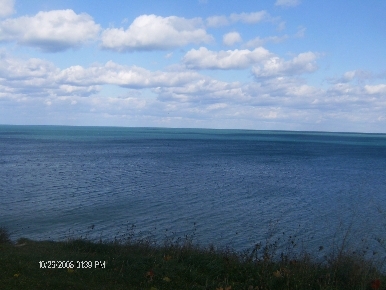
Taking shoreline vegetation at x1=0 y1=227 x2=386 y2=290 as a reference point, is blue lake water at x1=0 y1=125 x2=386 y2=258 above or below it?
below

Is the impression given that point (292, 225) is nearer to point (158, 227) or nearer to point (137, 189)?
point (158, 227)

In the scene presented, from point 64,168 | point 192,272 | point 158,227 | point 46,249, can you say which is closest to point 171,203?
point 158,227

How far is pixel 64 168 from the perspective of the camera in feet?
180

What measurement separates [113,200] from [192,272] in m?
23.3
